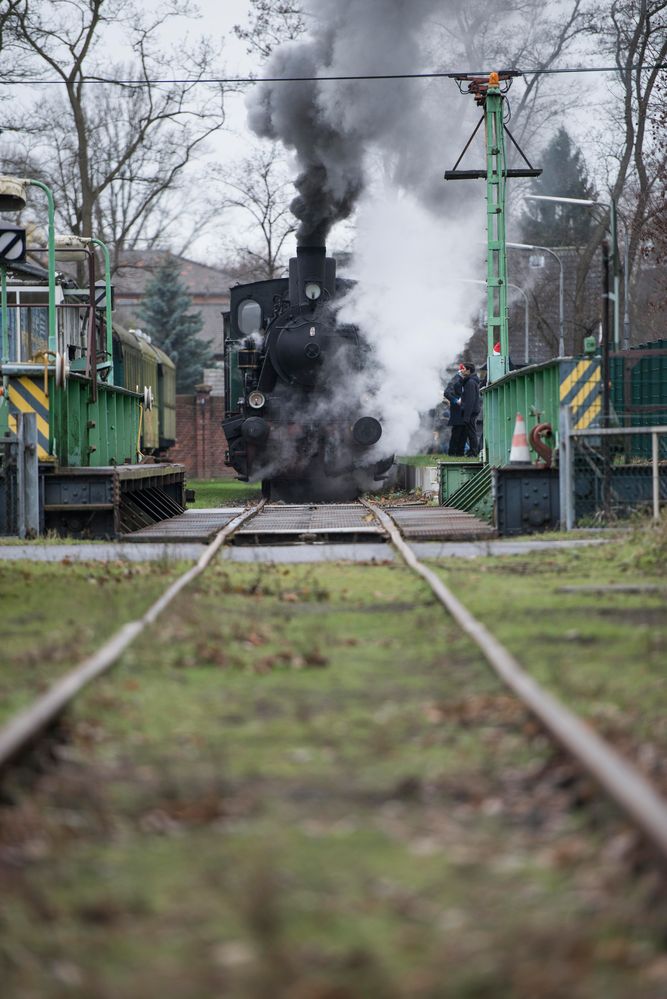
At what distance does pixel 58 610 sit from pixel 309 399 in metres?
14.5

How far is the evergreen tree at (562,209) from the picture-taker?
5534 cm

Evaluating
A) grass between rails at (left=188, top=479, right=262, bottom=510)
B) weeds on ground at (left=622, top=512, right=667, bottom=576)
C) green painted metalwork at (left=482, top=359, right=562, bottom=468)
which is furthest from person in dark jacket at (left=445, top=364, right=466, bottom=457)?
weeds on ground at (left=622, top=512, right=667, bottom=576)

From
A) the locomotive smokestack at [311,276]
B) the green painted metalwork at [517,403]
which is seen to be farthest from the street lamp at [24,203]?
the locomotive smokestack at [311,276]

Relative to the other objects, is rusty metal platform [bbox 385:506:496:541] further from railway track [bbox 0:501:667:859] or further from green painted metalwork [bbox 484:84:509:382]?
railway track [bbox 0:501:667:859]

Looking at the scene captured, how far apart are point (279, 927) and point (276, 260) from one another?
44.4 meters

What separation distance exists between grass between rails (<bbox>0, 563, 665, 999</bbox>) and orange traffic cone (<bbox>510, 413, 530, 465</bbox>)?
32.4 ft

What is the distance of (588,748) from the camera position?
3916 millimetres

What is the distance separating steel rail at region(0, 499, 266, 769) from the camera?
4191 millimetres

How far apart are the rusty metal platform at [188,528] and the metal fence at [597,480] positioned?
11.7ft

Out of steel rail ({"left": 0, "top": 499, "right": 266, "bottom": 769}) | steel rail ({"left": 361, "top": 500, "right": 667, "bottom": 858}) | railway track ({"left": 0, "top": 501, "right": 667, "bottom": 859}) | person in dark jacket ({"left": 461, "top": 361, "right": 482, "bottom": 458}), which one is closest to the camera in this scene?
steel rail ({"left": 361, "top": 500, "right": 667, "bottom": 858})

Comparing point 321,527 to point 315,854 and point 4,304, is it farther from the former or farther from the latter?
point 315,854

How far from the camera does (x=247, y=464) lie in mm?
22891

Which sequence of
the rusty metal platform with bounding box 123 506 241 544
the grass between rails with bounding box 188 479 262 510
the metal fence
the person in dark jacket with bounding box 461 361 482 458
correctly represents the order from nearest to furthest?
1. the metal fence
2. the rusty metal platform with bounding box 123 506 241 544
3. the person in dark jacket with bounding box 461 361 482 458
4. the grass between rails with bounding box 188 479 262 510

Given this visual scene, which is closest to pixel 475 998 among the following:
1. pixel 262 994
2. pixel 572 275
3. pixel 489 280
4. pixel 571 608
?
pixel 262 994
